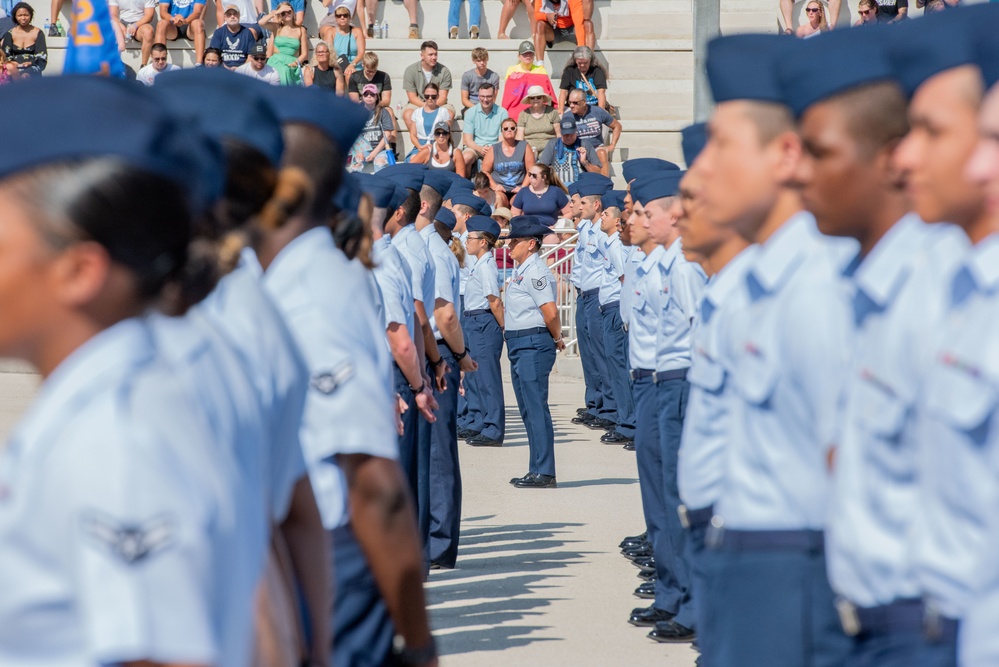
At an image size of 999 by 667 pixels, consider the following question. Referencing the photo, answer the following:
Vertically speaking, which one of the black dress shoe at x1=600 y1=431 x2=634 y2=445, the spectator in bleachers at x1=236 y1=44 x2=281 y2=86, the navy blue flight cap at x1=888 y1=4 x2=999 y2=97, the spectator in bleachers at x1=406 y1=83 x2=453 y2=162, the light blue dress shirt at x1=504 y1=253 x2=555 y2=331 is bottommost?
A: the black dress shoe at x1=600 y1=431 x2=634 y2=445

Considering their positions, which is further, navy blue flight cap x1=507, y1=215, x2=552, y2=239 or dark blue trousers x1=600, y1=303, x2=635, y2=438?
dark blue trousers x1=600, y1=303, x2=635, y2=438

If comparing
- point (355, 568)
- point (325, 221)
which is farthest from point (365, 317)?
point (355, 568)

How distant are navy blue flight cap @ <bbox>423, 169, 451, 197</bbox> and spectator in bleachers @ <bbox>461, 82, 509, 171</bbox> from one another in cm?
1107

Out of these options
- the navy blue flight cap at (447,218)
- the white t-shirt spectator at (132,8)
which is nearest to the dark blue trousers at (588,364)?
the navy blue flight cap at (447,218)

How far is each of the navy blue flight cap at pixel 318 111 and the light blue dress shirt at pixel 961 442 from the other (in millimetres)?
1440

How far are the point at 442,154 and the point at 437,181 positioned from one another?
34.5 feet

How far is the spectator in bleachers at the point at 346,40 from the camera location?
22328 millimetres

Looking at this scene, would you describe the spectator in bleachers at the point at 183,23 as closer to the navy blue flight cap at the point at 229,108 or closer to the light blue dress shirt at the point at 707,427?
the light blue dress shirt at the point at 707,427

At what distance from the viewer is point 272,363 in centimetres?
246

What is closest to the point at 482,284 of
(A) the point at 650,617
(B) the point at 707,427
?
(A) the point at 650,617

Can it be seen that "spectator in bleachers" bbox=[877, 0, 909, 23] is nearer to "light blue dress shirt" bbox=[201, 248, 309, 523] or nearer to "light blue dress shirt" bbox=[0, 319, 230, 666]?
"light blue dress shirt" bbox=[201, 248, 309, 523]

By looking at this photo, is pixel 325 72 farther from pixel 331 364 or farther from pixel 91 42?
pixel 331 364

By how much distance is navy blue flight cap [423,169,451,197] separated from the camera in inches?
398

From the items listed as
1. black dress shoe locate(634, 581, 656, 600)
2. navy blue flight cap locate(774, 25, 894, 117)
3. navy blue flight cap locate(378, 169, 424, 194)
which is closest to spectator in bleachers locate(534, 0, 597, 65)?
navy blue flight cap locate(378, 169, 424, 194)
